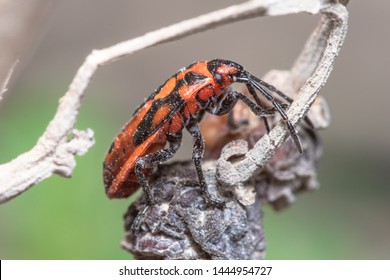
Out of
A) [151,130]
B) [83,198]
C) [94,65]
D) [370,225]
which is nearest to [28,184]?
[94,65]

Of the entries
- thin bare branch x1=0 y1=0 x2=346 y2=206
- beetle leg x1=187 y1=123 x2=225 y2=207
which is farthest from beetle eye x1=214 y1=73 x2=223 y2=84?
thin bare branch x1=0 y1=0 x2=346 y2=206

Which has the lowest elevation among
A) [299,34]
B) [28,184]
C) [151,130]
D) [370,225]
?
[28,184]

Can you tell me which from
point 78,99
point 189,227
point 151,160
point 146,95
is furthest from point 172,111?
point 146,95

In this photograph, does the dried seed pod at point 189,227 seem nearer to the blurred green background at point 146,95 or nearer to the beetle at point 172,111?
the beetle at point 172,111

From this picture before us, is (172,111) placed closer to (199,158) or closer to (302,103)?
(199,158)

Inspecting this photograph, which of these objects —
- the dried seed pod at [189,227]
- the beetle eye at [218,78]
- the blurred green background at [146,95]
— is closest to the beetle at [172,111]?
the beetle eye at [218,78]

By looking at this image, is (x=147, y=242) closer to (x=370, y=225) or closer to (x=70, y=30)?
(x=370, y=225)
